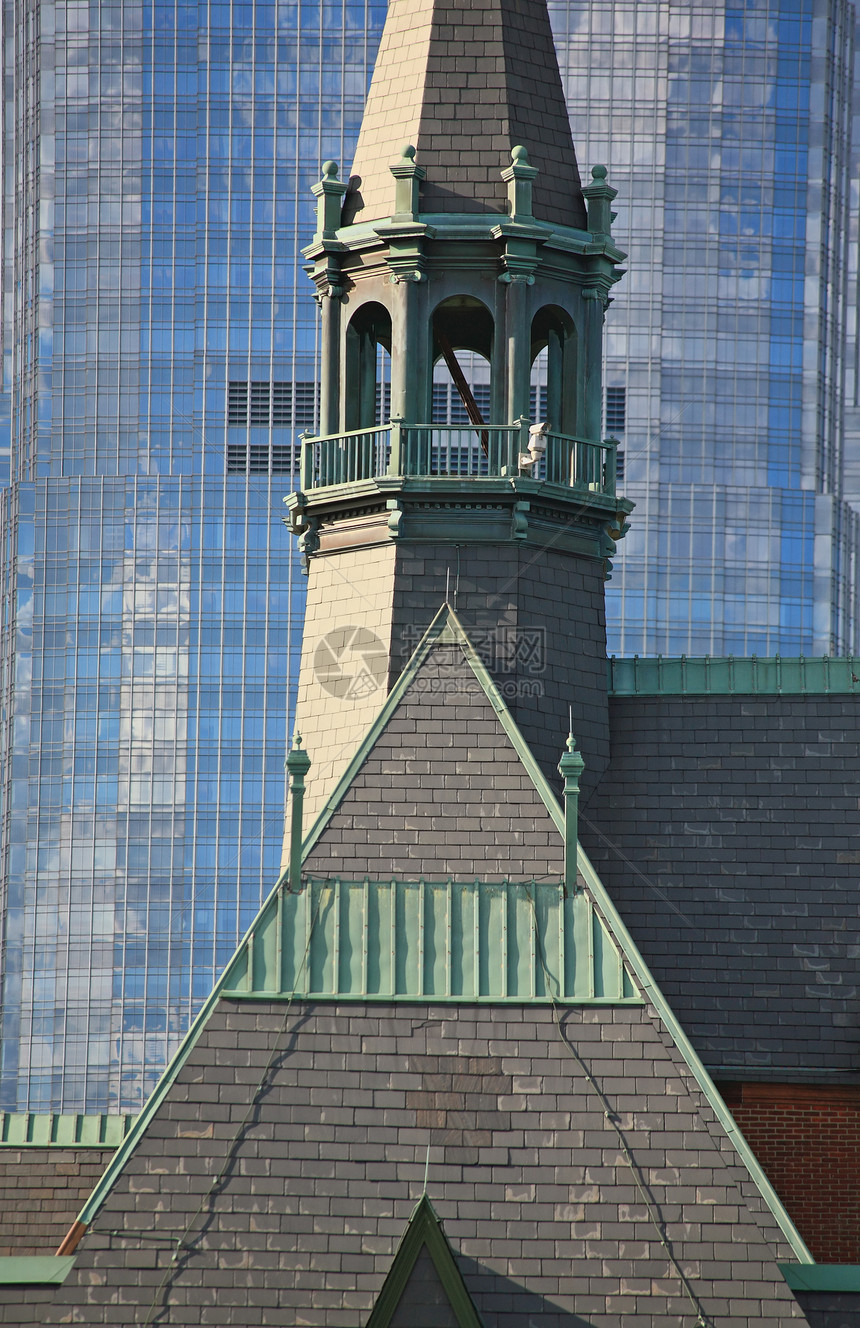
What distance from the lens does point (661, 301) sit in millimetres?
136000

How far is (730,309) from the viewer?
136m

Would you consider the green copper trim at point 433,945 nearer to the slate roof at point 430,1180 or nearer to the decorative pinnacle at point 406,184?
the slate roof at point 430,1180

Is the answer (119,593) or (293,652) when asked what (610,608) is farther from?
(119,593)

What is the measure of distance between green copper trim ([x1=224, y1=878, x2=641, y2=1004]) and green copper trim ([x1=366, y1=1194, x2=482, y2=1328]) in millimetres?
3203

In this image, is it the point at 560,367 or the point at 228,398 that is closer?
the point at 560,367

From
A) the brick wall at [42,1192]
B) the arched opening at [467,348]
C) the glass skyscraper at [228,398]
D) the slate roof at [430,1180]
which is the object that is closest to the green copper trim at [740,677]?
the arched opening at [467,348]

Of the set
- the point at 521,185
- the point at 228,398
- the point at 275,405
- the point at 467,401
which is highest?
the point at 228,398

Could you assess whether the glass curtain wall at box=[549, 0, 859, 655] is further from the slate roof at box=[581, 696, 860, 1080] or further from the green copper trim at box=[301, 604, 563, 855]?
the green copper trim at box=[301, 604, 563, 855]

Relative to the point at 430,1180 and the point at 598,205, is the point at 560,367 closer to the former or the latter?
the point at 598,205

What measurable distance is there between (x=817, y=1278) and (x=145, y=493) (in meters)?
111

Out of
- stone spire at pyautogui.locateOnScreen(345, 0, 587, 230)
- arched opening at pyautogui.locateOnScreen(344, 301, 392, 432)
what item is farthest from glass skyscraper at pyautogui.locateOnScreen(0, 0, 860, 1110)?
stone spire at pyautogui.locateOnScreen(345, 0, 587, 230)

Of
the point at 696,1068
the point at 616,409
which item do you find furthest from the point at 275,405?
the point at 696,1068

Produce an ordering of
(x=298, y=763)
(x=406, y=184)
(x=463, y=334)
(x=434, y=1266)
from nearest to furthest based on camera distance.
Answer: (x=434, y=1266)
(x=298, y=763)
(x=406, y=184)
(x=463, y=334)

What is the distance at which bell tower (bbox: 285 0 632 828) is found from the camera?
32.8 metres
